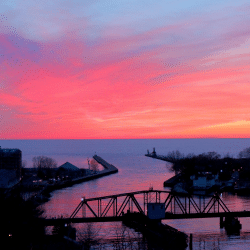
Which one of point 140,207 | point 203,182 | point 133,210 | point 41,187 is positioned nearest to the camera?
point 140,207

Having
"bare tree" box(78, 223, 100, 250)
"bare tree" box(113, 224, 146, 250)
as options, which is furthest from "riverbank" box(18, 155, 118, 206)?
"bare tree" box(113, 224, 146, 250)

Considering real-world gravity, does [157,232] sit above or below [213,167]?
below

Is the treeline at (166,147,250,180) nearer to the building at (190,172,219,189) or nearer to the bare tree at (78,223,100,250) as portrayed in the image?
the building at (190,172,219,189)

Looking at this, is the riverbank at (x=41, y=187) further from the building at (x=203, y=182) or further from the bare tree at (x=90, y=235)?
the building at (x=203, y=182)

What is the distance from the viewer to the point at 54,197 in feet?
102

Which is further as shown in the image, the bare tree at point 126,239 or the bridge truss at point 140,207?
the bridge truss at point 140,207

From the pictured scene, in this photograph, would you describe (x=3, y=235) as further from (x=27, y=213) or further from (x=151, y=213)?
(x=151, y=213)

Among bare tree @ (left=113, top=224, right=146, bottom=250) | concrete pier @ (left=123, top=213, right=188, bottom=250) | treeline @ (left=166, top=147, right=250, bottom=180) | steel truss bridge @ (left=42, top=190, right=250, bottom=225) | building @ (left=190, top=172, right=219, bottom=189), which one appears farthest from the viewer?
treeline @ (left=166, top=147, right=250, bottom=180)

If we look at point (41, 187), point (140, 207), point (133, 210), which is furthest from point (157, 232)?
point (41, 187)

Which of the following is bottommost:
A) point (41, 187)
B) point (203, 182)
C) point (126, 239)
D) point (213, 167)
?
point (126, 239)

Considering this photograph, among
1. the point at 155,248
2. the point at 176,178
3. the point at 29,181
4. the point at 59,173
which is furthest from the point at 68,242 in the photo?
the point at 59,173

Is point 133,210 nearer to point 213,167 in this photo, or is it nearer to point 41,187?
point 41,187

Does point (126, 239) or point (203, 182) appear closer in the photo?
point (126, 239)

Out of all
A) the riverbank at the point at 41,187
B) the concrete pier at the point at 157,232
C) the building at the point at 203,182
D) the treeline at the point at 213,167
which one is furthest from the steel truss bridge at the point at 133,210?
the treeline at the point at 213,167
